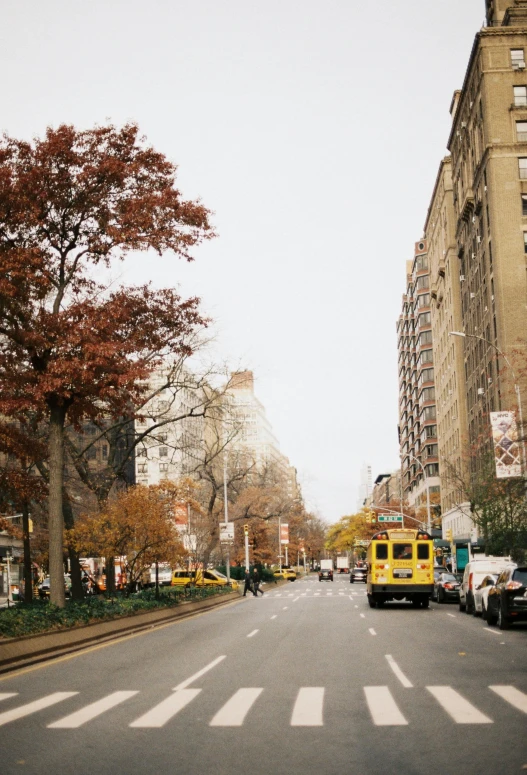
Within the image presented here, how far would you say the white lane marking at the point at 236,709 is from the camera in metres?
10.5

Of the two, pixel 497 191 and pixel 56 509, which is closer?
pixel 56 509

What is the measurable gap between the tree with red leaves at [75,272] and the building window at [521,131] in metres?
46.8

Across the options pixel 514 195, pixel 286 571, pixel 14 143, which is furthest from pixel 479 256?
pixel 14 143

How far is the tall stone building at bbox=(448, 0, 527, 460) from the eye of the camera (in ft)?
212

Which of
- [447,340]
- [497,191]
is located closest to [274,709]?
[497,191]

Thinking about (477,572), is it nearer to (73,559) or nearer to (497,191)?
(73,559)

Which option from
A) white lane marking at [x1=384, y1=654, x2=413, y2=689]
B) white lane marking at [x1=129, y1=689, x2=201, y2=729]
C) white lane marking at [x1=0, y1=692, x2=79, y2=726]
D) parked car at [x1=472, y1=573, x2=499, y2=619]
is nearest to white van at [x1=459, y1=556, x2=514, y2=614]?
parked car at [x1=472, y1=573, x2=499, y2=619]

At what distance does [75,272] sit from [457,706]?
60.5ft

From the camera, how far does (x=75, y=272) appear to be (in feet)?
87.5

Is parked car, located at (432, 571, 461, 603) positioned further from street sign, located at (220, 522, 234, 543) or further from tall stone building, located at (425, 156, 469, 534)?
tall stone building, located at (425, 156, 469, 534)

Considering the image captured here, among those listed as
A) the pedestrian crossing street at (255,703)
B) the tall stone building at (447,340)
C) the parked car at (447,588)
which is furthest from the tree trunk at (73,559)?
the tall stone building at (447,340)

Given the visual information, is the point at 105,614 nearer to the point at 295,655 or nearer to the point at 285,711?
the point at 295,655

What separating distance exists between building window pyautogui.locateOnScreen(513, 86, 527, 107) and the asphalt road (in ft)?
179

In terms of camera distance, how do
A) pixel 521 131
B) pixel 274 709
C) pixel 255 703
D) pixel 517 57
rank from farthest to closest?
1. pixel 517 57
2. pixel 521 131
3. pixel 255 703
4. pixel 274 709
